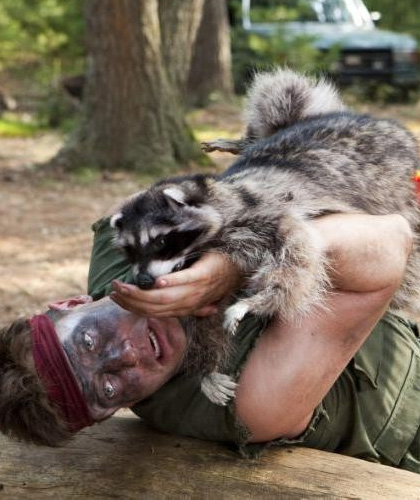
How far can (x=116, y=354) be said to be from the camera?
2639mm

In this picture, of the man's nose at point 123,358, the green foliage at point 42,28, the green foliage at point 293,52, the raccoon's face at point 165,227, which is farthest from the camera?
the green foliage at point 42,28

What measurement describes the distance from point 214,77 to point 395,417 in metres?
11.2

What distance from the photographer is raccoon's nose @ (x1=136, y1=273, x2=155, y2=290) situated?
258 cm

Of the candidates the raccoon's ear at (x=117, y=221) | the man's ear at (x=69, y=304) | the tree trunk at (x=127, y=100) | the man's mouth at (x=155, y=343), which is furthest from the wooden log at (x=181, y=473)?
the tree trunk at (x=127, y=100)

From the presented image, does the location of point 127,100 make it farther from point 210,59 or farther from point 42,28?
point 42,28

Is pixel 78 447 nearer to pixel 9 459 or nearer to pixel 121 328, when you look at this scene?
pixel 9 459

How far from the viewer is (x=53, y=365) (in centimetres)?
261

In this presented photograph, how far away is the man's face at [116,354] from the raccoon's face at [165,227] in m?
0.21

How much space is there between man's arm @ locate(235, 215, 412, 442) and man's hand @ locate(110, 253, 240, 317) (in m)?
0.23

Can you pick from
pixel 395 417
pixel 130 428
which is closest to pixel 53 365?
pixel 130 428

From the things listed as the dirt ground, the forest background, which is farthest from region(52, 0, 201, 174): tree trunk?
the dirt ground

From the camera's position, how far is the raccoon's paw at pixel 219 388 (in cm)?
256

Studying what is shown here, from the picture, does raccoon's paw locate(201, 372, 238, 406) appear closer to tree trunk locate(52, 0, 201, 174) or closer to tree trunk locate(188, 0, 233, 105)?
tree trunk locate(52, 0, 201, 174)

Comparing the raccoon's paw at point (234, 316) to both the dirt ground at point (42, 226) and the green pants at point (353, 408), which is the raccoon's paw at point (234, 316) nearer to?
the green pants at point (353, 408)
